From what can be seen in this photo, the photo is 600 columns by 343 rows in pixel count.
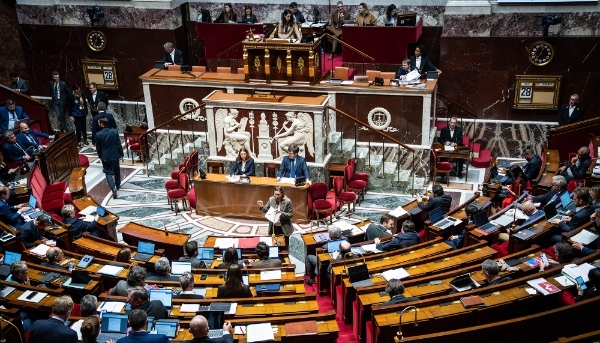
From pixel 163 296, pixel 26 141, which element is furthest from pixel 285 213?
pixel 26 141

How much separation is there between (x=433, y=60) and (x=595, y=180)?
6.06 metres

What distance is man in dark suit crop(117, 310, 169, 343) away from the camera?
6.27 meters

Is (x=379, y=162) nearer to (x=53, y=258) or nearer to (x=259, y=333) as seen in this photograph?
(x=53, y=258)

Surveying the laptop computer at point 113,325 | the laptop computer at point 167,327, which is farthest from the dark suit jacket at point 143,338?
the laptop computer at point 113,325

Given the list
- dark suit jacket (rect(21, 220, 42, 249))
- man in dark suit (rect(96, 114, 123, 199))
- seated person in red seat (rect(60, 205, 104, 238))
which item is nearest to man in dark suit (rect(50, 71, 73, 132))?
man in dark suit (rect(96, 114, 123, 199))

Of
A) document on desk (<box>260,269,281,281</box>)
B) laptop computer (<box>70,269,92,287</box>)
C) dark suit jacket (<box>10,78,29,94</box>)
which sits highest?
dark suit jacket (<box>10,78,29,94</box>)

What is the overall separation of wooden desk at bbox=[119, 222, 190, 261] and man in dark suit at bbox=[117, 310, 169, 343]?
3729mm

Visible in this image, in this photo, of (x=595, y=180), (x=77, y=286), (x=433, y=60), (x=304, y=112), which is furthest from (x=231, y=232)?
(x=433, y=60)

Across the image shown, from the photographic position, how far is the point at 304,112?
12484mm

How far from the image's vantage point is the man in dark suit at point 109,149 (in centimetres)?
1270

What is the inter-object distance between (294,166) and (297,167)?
0.06 metres

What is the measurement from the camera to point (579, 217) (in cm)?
887

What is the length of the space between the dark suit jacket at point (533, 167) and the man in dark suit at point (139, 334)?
7.87m

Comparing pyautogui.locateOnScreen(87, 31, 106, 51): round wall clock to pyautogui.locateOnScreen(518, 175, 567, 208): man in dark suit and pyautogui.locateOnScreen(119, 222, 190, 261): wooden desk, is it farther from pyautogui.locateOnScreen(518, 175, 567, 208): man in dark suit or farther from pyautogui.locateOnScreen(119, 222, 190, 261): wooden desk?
pyautogui.locateOnScreen(518, 175, 567, 208): man in dark suit
